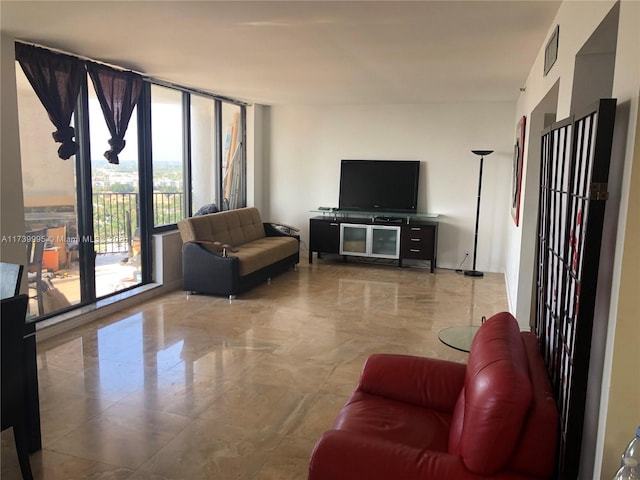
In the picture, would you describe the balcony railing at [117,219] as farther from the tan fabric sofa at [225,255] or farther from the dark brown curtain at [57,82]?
the dark brown curtain at [57,82]

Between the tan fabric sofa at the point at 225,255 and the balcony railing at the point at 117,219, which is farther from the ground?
the balcony railing at the point at 117,219

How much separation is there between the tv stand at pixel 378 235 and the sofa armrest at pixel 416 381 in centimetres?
473

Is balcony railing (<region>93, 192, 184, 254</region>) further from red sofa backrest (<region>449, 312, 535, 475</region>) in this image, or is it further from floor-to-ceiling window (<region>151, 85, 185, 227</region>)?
red sofa backrest (<region>449, 312, 535, 475</region>)

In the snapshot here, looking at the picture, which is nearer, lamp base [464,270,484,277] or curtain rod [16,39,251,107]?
curtain rod [16,39,251,107]

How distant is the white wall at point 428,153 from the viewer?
7.10 metres

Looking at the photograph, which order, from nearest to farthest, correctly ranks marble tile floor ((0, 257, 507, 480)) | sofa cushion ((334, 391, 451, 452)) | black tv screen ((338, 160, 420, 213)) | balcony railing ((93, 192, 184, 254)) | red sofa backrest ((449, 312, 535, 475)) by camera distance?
red sofa backrest ((449, 312, 535, 475))
sofa cushion ((334, 391, 451, 452))
marble tile floor ((0, 257, 507, 480))
balcony railing ((93, 192, 184, 254))
black tv screen ((338, 160, 420, 213))

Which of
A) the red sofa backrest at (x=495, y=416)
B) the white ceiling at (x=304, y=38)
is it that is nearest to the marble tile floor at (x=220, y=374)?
the red sofa backrest at (x=495, y=416)

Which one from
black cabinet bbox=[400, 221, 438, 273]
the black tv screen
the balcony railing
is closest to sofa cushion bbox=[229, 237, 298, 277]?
the balcony railing

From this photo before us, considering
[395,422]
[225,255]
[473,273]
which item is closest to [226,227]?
[225,255]

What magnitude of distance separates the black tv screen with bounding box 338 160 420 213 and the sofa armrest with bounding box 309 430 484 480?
5873 millimetres

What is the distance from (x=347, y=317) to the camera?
4980 mm

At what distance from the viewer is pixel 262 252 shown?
6152mm

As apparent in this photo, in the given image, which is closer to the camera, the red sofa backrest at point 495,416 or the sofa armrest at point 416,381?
the red sofa backrest at point 495,416

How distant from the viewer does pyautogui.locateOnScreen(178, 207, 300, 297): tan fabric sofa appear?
5582 millimetres
